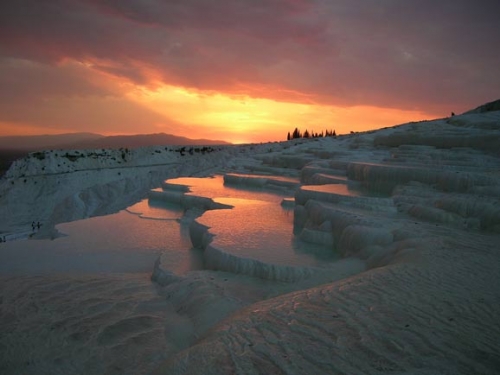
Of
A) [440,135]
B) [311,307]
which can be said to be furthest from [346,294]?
[440,135]

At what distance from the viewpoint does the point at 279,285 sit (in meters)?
5.40

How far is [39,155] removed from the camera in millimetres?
29172

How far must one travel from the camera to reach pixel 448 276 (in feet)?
13.8

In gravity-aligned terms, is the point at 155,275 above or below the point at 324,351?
below

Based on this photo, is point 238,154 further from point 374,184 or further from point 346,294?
point 346,294

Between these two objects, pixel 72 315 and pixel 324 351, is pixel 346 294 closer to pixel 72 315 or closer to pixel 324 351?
pixel 324 351

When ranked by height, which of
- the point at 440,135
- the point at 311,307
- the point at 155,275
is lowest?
the point at 155,275

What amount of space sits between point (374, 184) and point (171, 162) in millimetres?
26782

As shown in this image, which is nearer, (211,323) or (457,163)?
(211,323)

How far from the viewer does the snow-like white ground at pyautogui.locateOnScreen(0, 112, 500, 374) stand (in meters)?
2.86

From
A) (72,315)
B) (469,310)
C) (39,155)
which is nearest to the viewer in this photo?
(469,310)

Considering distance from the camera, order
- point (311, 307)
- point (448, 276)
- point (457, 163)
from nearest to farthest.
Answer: point (311, 307), point (448, 276), point (457, 163)

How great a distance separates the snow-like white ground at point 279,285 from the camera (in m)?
2.86

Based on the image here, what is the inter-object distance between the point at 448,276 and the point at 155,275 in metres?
4.69
